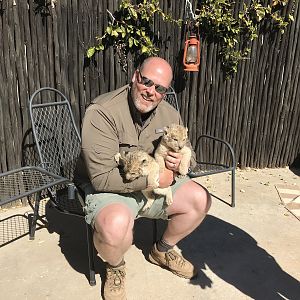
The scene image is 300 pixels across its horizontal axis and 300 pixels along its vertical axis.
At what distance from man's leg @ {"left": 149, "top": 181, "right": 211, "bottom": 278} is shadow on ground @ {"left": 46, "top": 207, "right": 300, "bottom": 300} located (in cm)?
17

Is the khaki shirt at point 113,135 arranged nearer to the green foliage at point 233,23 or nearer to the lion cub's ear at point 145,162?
the lion cub's ear at point 145,162

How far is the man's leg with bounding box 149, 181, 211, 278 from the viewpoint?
2.73 meters

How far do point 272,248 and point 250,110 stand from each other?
2.17 m

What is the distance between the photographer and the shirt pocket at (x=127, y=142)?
8.67ft

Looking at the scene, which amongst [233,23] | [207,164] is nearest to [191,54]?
[233,23]

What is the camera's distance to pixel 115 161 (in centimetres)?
253

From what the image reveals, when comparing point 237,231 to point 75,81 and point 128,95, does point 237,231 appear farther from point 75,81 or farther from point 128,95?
point 75,81

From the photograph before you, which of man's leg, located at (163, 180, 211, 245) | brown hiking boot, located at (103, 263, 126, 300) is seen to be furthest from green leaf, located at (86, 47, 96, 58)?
brown hiking boot, located at (103, 263, 126, 300)

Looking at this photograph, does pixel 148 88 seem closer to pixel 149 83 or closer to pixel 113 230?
pixel 149 83

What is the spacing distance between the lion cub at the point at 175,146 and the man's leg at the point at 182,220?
17 cm

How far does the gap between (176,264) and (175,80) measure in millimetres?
2432

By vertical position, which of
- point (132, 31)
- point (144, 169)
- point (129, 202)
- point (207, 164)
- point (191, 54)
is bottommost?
point (207, 164)

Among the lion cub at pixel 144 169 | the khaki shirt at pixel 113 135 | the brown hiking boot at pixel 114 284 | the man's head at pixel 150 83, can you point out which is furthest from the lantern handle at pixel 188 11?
the brown hiking boot at pixel 114 284

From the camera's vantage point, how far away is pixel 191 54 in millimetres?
4129
